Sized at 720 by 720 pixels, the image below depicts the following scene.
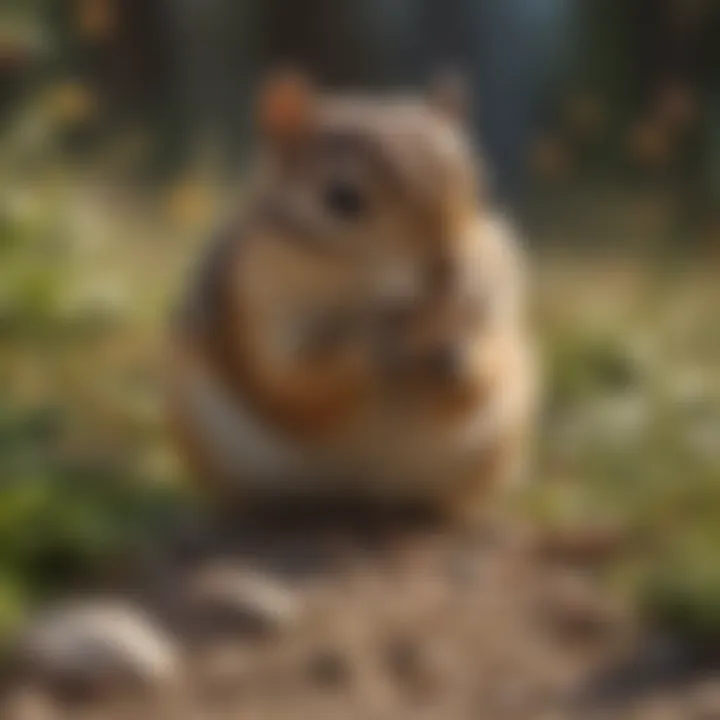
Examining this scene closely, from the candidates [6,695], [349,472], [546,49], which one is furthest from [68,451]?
[546,49]

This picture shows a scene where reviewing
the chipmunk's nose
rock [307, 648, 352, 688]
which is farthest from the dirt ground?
the chipmunk's nose

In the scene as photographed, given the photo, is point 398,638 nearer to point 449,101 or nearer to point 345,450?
point 345,450

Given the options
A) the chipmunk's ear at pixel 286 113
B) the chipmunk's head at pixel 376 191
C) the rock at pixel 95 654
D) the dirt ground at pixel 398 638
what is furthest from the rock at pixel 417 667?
the chipmunk's ear at pixel 286 113

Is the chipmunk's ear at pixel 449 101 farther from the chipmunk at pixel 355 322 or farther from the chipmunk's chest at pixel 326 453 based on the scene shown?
the chipmunk's chest at pixel 326 453

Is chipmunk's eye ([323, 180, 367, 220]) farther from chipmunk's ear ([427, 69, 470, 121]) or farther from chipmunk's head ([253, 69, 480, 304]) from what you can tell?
chipmunk's ear ([427, 69, 470, 121])

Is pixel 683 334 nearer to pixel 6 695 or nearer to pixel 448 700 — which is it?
pixel 448 700

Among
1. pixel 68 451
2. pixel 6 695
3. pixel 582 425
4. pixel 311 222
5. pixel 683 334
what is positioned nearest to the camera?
pixel 6 695
